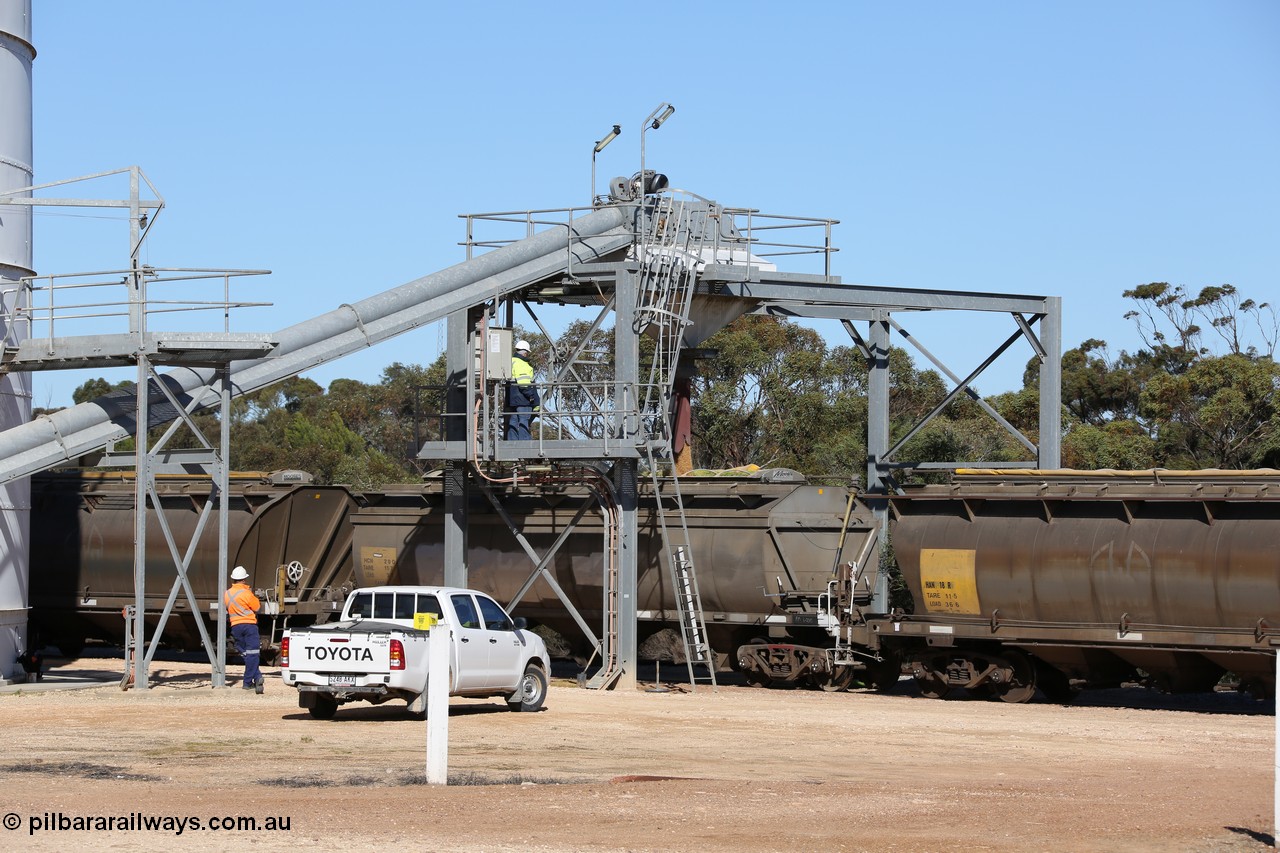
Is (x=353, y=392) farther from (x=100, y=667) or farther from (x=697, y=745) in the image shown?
(x=697, y=745)

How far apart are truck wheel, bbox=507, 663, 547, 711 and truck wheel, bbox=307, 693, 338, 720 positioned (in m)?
2.57

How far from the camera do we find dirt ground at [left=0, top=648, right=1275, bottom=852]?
38.5ft

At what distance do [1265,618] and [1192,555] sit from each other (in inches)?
51.2

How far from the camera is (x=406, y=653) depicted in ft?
63.2

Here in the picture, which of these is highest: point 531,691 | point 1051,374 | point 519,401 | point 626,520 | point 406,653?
point 1051,374

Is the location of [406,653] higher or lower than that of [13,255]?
lower

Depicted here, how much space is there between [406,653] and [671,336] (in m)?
10.2

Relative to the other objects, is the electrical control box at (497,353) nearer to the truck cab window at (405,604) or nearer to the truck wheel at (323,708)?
the truck cab window at (405,604)

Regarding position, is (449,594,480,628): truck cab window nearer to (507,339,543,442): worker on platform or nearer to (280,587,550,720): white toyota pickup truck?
(280,587,550,720): white toyota pickup truck

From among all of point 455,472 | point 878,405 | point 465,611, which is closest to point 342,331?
point 455,472

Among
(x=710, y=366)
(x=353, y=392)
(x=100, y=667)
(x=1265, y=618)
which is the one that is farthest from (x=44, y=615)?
(x=353, y=392)

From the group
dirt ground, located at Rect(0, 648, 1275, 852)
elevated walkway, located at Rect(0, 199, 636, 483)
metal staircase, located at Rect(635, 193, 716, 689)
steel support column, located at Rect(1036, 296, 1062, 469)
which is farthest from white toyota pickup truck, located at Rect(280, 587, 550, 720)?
steel support column, located at Rect(1036, 296, 1062, 469)

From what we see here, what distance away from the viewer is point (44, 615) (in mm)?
32625

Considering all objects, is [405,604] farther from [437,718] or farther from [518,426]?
[518,426]
